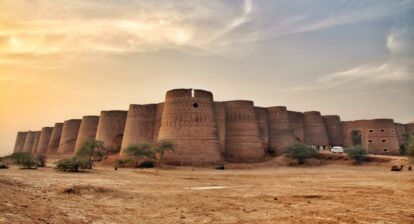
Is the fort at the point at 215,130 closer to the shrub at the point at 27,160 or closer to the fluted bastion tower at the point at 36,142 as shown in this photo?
the fluted bastion tower at the point at 36,142

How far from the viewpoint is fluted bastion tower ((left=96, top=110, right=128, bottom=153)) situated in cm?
3559

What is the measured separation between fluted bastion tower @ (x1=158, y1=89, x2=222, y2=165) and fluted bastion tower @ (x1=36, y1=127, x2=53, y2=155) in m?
31.3

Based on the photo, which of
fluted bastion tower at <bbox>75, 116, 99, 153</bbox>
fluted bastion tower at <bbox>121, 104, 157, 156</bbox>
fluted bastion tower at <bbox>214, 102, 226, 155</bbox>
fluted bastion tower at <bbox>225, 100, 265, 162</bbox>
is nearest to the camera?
fluted bastion tower at <bbox>225, 100, 265, 162</bbox>

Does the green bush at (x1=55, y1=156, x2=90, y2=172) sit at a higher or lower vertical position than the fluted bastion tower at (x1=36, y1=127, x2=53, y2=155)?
lower

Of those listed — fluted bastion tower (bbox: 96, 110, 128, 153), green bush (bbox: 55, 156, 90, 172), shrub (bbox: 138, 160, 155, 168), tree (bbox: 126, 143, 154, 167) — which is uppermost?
fluted bastion tower (bbox: 96, 110, 128, 153)

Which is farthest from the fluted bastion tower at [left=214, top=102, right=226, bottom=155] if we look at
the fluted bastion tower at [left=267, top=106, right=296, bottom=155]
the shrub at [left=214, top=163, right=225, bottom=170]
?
the fluted bastion tower at [left=267, top=106, right=296, bottom=155]

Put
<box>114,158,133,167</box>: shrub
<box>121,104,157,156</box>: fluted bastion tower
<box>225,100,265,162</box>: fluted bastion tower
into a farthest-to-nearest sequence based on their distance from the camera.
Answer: <box>121,104,157,156</box>: fluted bastion tower, <box>225,100,265,162</box>: fluted bastion tower, <box>114,158,133,167</box>: shrub

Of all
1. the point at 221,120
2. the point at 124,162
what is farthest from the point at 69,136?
the point at 221,120

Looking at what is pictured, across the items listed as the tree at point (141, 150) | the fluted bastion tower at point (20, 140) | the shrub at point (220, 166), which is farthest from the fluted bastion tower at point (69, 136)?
the shrub at point (220, 166)

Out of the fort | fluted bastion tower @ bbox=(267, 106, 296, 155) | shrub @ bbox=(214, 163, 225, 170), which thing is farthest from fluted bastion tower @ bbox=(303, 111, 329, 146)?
shrub @ bbox=(214, 163, 225, 170)

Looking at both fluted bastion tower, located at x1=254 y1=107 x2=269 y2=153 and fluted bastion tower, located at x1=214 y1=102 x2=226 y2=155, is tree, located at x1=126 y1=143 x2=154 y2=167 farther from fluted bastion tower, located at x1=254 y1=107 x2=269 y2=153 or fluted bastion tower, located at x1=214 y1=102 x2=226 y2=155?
fluted bastion tower, located at x1=254 y1=107 x2=269 y2=153

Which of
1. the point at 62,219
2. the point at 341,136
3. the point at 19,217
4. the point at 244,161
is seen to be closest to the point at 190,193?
the point at 62,219

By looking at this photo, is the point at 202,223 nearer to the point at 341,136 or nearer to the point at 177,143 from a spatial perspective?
the point at 177,143

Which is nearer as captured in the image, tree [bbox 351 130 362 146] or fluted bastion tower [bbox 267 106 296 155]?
fluted bastion tower [bbox 267 106 296 155]
